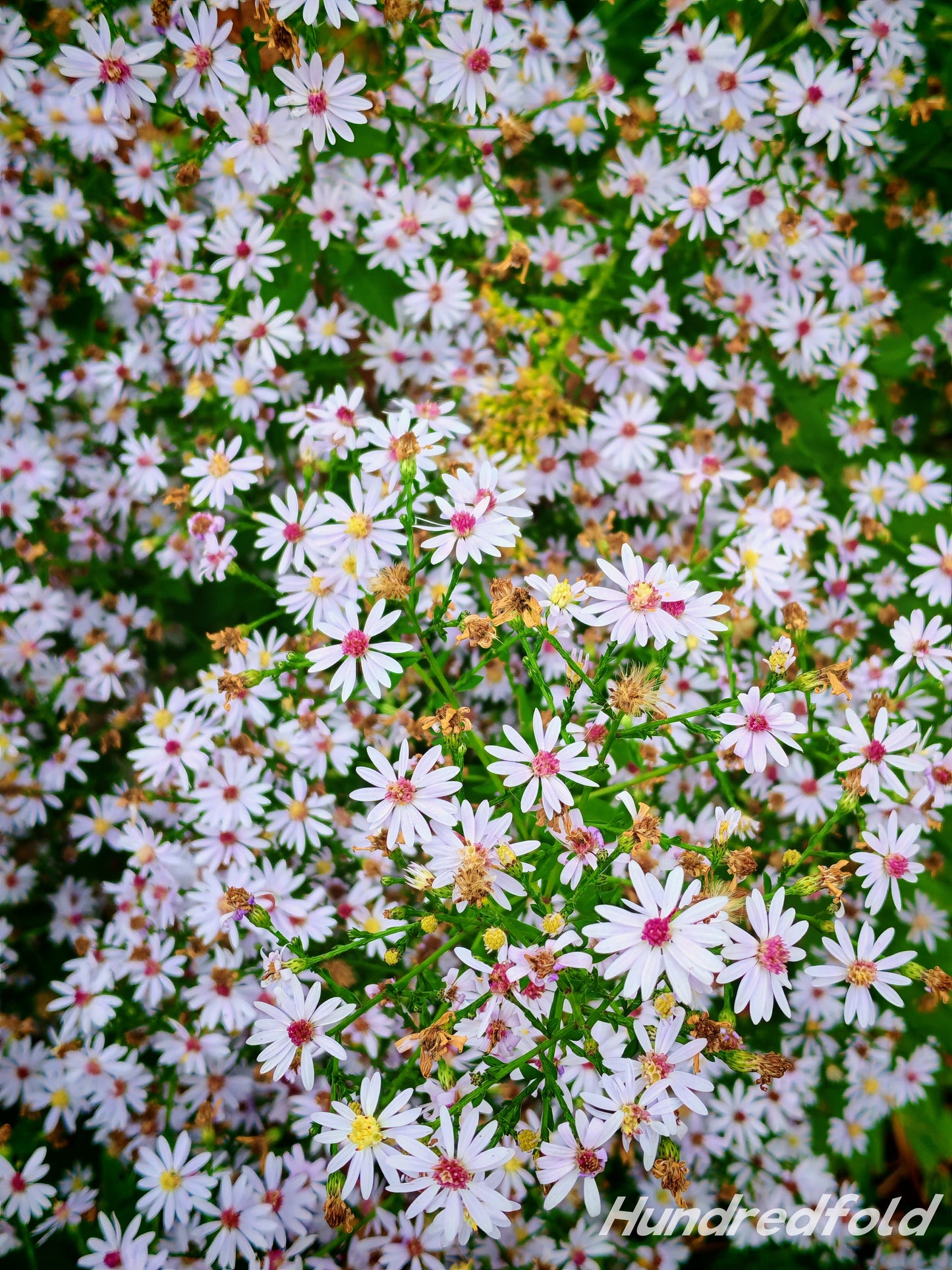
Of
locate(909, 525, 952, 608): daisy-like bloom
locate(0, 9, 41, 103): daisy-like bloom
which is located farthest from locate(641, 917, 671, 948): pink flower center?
locate(0, 9, 41, 103): daisy-like bloom

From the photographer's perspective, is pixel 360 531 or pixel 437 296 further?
pixel 437 296

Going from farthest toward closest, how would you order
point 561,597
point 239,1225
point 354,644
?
point 239,1225 → point 354,644 → point 561,597

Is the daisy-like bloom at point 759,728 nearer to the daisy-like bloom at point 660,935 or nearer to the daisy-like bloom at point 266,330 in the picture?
the daisy-like bloom at point 660,935

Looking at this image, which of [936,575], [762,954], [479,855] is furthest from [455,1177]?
[936,575]

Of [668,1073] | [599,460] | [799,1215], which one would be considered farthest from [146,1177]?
[599,460]

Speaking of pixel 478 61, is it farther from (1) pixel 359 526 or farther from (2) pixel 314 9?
(1) pixel 359 526

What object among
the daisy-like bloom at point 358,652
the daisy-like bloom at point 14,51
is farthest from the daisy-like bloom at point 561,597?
the daisy-like bloom at point 14,51

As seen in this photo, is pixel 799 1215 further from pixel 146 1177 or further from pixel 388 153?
pixel 388 153
